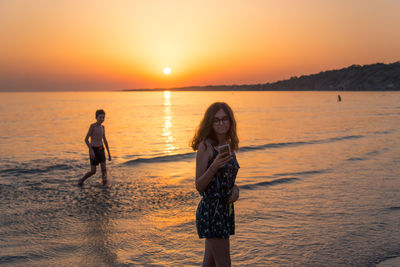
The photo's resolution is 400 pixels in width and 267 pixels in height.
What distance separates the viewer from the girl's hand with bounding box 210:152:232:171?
2697 millimetres

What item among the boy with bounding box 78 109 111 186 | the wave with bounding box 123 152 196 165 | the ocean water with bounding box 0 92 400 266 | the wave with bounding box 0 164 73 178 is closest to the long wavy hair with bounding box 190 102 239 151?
the ocean water with bounding box 0 92 400 266

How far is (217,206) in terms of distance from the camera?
9.80 feet

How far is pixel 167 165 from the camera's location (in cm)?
1334

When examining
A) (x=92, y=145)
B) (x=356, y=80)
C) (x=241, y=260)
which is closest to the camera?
(x=241, y=260)

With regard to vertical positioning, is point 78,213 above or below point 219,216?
below

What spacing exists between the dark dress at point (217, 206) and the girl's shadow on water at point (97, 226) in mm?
2489

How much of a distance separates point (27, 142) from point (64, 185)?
12.5 m

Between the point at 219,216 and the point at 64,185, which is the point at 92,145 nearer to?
the point at 64,185

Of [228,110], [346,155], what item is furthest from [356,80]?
[228,110]

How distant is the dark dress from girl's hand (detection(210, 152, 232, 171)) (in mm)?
204

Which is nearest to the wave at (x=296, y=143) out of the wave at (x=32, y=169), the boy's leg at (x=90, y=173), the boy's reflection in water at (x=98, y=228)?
the wave at (x=32, y=169)

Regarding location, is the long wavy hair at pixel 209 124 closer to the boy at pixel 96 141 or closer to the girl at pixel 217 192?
the girl at pixel 217 192

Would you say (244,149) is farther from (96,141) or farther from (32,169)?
(32,169)

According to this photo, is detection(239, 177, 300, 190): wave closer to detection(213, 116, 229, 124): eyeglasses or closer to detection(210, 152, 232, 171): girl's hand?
detection(213, 116, 229, 124): eyeglasses
